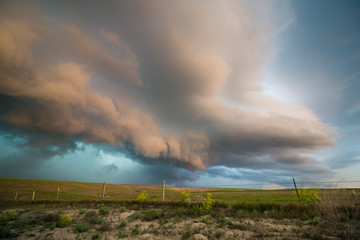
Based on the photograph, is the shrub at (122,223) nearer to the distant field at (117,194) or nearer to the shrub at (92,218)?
the shrub at (92,218)

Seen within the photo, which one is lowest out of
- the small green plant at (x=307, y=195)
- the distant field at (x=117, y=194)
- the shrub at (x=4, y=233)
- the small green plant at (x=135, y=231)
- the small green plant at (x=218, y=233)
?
the distant field at (x=117, y=194)

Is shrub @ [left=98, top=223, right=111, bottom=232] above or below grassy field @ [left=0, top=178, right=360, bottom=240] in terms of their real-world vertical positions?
below

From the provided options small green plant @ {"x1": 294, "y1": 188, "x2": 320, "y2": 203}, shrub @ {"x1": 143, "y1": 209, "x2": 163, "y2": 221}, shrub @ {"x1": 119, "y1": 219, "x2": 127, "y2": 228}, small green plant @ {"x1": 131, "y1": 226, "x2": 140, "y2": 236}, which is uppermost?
small green plant @ {"x1": 294, "y1": 188, "x2": 320, "y2": 203}

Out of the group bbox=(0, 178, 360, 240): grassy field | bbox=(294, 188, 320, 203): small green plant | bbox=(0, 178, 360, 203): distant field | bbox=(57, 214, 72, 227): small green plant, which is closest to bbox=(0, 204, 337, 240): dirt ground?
bbox=(0, 178, 360, 240): grassy field

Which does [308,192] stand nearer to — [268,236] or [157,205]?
[268,236]

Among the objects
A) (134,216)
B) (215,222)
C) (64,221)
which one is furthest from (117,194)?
(215,222)

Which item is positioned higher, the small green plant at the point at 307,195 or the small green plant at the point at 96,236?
the small green plant at the point at 307,195

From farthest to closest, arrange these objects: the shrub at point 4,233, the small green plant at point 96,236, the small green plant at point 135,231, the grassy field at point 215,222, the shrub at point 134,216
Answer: the shrub at point 134,216 < the small green plant at point 135,231 < the shrub at point 4,233 < the small green plant at point 96,236 < the grassy field at point 215,222

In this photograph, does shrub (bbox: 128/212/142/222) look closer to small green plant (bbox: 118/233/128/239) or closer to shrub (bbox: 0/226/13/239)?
small green plant (bbox: 118/233/128/239)

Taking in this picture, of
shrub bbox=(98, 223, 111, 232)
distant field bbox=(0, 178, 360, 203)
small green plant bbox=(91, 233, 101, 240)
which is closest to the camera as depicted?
small green plant bbox=(91, 233, 101, 240)

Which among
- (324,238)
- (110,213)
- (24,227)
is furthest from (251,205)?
(24,227)

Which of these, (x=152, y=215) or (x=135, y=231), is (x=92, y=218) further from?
(x=135, y=231)

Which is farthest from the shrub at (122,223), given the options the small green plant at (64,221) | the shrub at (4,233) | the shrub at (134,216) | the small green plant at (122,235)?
the shrub at (4,233)

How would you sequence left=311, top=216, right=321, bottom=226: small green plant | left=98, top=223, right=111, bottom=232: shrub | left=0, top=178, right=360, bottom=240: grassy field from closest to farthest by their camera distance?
left=0, top=178, right=360, bottom=240: grassy field → left=311, top=216, right=321, bottom=226: small green plant → left=98, top=223, right=111, bottom=232: shrub
